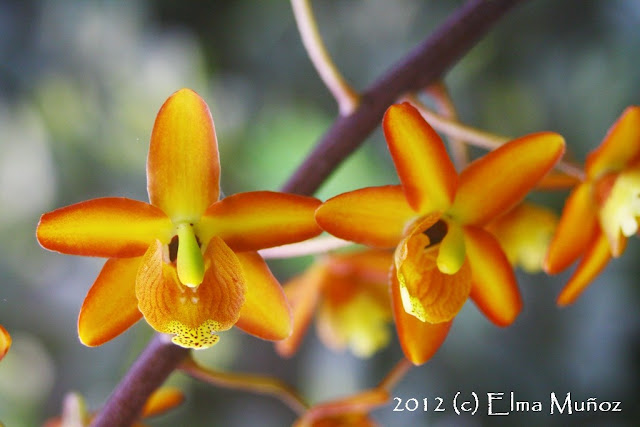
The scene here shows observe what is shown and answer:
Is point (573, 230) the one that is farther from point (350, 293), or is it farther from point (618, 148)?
point (350, 293)

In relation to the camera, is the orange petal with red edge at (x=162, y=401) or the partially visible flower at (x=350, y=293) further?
the partially visible flower at (x=350, y=293)

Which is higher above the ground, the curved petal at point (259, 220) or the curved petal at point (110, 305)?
the curved petal at point (259, 220)

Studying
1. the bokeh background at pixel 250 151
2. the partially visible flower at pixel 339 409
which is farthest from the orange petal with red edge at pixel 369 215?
the bokeh background at pixel 250 151

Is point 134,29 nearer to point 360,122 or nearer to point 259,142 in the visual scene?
point 259,142

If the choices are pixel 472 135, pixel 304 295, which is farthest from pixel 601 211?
pixel 304 295

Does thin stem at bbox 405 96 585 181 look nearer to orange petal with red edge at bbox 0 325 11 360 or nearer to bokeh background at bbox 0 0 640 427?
orange petal with red edge at bbox 0 325 11 360

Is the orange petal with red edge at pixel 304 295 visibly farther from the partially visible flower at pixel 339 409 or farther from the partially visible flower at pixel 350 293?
the partially visible flower at pixel 339 409

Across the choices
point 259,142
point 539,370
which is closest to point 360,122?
point 259,142

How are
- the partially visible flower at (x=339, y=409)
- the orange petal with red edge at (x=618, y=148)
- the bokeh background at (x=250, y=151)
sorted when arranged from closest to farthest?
the orange petal with red edge at (x=618, y=148) → the partially visible flower at (x=339, y=409) → the bokeh background at (x=250, y=151)
